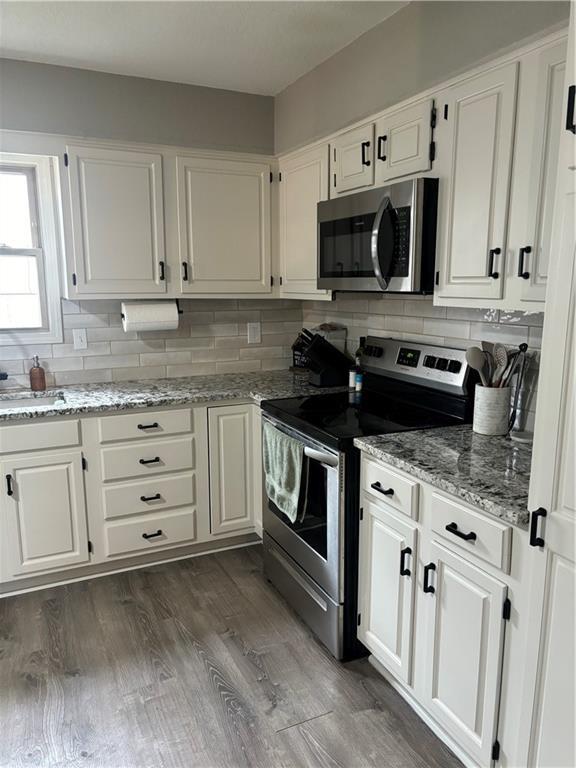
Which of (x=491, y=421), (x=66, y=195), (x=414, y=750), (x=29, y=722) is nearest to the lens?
(x=414, y=750)

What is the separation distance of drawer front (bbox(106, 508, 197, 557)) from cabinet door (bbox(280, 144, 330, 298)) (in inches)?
54.9

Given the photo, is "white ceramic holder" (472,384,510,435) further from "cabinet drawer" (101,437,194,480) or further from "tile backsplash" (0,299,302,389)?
"tile backsplash" (0,299,302,389)

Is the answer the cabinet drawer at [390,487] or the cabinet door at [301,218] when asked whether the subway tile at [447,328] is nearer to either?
the cabinet door at [301,218]

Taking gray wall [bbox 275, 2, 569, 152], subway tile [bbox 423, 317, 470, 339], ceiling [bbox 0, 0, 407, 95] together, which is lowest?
subway tile [bbox 423, 317, 470, 339]

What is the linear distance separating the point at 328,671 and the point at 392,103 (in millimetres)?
2265

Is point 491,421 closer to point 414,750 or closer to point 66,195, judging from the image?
point 414,750

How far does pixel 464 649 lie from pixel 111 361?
2.39 meters

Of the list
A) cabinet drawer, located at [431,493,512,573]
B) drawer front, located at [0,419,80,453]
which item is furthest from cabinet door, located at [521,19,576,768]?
drawer front, located at [0,419,80,453]

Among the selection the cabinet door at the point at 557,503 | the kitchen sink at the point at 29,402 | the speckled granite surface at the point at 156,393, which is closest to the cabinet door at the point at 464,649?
the cabinet door at the point at 557,503

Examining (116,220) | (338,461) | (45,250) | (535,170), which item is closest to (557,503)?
(338,461)

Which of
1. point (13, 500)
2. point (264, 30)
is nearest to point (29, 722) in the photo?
point (13, 500)

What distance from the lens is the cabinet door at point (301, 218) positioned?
2836mm

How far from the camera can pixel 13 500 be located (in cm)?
258

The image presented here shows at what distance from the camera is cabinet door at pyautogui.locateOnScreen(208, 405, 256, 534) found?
295 centimetres
